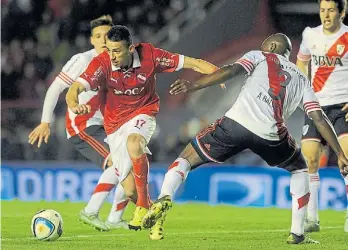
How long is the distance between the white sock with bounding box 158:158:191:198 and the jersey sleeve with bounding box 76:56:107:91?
0.96 metres

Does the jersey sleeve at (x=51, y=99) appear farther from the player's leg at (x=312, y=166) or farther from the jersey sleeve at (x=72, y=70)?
the player's leg at (x=312, y=166)

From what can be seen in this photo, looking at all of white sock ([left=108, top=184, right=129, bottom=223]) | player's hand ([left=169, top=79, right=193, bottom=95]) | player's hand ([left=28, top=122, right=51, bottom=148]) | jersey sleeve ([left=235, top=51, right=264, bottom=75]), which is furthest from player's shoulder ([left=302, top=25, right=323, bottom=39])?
player's hand ([left=169, top=79, right=193, bottom=95])

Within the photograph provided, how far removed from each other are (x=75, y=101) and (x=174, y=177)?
2.94 feet

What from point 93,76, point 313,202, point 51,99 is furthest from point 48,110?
point 313,202

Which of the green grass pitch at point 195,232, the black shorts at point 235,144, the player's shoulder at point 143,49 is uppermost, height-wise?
the player's shoulder at point 143,49

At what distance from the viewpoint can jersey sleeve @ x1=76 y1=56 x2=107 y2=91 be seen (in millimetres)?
7301

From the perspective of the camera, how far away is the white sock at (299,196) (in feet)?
22.8

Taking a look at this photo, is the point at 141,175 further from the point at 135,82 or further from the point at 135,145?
the point at 135,82

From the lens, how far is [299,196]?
697cm

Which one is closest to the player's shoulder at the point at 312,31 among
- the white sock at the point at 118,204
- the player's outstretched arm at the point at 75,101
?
the white sock at the point at 118,204

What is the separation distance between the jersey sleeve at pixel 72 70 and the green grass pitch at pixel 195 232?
1.31 m

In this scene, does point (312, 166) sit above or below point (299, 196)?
above

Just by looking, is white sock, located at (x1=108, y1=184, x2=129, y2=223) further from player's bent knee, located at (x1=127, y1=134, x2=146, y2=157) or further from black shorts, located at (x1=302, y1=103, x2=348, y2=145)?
black shorts, located at (x1=302, y1=103, x2=348, y2=145)

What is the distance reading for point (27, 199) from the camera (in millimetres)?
13250
